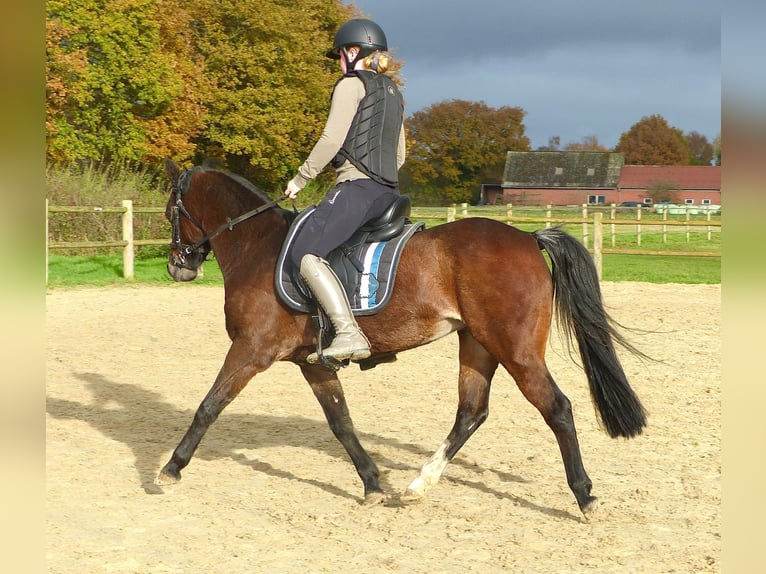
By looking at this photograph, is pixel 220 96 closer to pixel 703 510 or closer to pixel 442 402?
pixel 442 402

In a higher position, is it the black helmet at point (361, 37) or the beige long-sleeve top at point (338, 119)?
the black helmet at point (361, 37)

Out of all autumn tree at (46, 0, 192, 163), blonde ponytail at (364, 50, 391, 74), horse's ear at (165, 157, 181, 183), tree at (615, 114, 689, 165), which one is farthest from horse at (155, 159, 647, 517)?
tree at (615, 114, 689, 165)

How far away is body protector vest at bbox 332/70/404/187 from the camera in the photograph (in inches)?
198

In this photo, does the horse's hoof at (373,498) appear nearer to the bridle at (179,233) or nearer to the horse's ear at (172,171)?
the bridle at (179,233)

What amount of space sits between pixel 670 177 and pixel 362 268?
8266 cm

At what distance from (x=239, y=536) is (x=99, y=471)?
1.72 meters

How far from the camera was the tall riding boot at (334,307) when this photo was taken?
16.0 feet

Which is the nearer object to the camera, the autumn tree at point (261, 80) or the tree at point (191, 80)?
the tree at point (191, 80)

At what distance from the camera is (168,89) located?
2962cm

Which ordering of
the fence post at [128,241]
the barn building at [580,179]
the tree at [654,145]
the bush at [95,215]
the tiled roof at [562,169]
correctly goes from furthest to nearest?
the tree at [654,145] → the tiled roof at [562,169] → the barn building at [580,179] → the bush at [95,215] → the fence post at [128,241]

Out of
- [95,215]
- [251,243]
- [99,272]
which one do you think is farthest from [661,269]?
[251,243]

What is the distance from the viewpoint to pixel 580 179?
85.1 metres

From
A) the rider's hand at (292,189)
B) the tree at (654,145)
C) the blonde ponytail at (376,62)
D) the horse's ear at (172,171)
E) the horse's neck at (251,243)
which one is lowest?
the horse's neck at (251,243)

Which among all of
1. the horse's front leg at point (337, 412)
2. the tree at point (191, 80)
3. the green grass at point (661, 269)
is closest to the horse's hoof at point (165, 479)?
the horse's front leg at point (337, 412)
